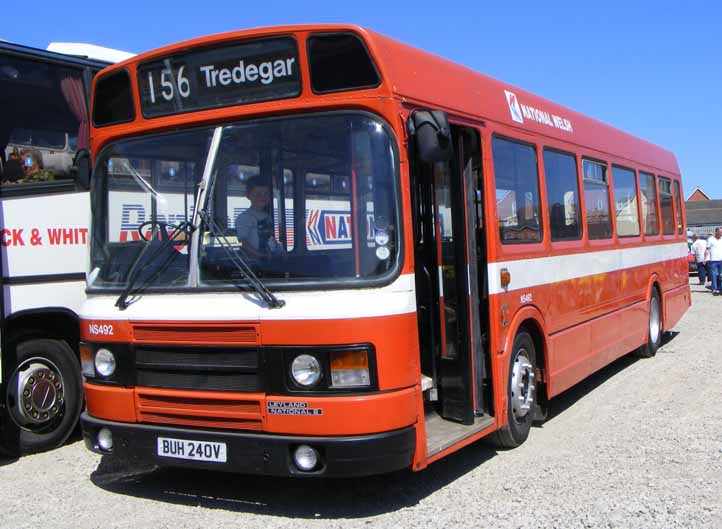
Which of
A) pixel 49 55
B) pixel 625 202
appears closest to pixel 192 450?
pixel 49 55

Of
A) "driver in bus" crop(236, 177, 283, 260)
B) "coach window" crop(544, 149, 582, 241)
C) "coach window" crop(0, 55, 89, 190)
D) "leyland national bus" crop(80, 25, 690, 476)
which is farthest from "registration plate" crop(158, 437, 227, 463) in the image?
"coach window" crop(544, 149, 582, 241)

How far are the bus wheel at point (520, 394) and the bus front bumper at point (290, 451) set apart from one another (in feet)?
6.03

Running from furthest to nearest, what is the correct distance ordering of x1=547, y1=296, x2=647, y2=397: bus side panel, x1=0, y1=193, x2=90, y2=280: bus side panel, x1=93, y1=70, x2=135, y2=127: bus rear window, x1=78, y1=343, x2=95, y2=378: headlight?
x1=547, y1=296, x2=647, y2=397: bus side panel < x1=0, y1=193, x2=90, y2=280: bus side panel < x1=93, y1=70, x2=135, y2=127: bus rear window < x1=78, y1=343, x2=95, y2=378: headlight

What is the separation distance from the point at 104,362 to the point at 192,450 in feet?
3.16

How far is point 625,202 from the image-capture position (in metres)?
10.1

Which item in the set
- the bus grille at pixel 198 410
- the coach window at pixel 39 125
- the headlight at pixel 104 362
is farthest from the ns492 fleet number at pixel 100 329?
the coach window at pixel 39 125

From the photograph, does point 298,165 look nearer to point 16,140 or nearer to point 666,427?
point 16,140

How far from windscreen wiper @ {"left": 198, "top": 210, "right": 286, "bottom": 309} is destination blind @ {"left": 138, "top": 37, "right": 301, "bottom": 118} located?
2.59 ft

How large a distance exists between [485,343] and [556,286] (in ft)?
5.29

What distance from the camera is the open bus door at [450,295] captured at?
5801mm

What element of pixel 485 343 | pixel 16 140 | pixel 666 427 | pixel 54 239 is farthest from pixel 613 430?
pixel 16 140

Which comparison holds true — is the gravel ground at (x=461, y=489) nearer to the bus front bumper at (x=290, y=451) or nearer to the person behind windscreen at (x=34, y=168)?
the bus front bumper at (x=290, y=451)

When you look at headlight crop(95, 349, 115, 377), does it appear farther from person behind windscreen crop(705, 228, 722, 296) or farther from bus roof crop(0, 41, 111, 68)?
person behind windscreen crop(705, 228, 722, 296)

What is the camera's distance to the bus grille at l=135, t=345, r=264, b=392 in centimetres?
495
